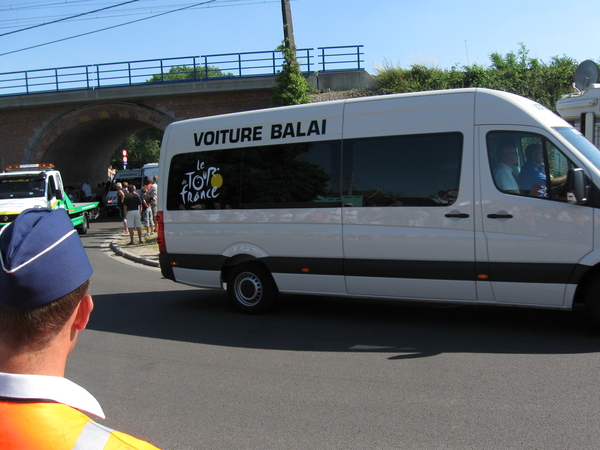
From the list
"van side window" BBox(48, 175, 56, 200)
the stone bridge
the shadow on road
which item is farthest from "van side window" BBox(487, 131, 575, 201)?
the stone bridge

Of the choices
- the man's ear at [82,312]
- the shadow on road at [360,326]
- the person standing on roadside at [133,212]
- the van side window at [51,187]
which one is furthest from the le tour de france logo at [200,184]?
the van side window at [51,187]

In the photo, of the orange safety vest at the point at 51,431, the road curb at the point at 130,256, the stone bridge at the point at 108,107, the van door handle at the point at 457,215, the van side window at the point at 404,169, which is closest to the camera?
the orange safety vest at the point at 51,431

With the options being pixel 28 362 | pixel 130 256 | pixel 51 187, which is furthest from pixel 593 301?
pixel 51 187

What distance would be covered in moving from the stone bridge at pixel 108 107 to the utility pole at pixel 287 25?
4.31 m

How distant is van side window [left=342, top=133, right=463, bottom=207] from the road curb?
760 centimetres

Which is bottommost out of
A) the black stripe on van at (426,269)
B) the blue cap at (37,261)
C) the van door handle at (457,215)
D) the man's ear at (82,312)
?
the black stripe on van at (426,269)

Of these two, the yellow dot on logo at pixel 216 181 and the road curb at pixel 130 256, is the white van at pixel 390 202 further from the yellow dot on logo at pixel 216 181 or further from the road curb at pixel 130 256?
the road curb at pixel 130 256

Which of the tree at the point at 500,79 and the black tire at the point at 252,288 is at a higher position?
the tree at the point at 500,79

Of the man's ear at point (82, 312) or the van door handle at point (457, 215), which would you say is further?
the van door handle at point (457, 215)

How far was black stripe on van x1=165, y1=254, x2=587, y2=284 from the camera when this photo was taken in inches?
231

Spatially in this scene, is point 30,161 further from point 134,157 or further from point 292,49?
point 134,157

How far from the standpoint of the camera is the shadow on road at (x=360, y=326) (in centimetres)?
586

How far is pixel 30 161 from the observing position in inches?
1166

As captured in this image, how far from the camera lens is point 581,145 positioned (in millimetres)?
A: 6145
